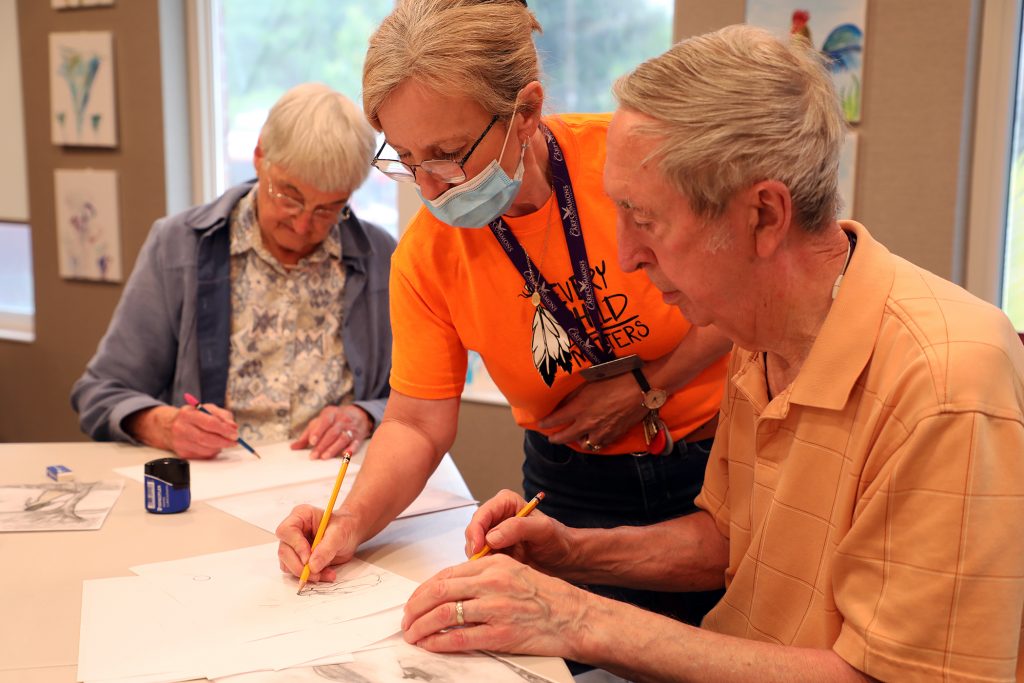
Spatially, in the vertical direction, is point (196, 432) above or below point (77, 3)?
below

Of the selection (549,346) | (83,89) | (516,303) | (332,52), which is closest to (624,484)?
(549,346)

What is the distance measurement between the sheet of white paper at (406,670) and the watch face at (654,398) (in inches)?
28.1

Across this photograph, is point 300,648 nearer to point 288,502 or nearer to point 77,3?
point 288,502

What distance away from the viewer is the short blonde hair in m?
1.57

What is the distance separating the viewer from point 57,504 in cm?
193

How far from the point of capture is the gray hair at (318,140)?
249cm

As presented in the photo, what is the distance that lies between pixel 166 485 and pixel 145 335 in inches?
33.4

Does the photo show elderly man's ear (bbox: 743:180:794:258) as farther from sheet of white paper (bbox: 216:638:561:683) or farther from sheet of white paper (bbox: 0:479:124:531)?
sheet of white paper (bbox: 0:479:124:531)

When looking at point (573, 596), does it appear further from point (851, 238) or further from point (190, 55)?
point (190, 55)

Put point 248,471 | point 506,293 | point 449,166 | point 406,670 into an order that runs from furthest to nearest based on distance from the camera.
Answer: point 248,471 → point 506,293 → point 449,166 → point 406,670

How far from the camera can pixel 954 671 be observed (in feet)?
3.73

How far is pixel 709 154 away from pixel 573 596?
2.04 ft

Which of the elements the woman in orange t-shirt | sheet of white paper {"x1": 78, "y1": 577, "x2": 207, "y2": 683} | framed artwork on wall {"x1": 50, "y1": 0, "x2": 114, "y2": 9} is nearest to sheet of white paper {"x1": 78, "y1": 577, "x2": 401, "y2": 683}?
sheet of white paper {"x1": 78, "y1": 577, "x2": 207, "y2": 683}

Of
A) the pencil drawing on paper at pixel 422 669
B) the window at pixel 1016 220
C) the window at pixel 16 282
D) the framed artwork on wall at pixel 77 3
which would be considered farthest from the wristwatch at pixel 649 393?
the window at pixel 16 282
